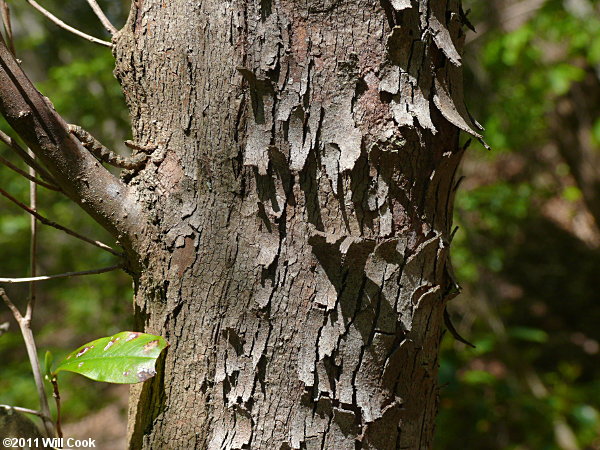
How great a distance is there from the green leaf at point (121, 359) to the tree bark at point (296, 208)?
0.15ft

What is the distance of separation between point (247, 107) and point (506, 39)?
314 cm

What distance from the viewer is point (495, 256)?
4.09m

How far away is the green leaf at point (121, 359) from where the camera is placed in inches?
36.2

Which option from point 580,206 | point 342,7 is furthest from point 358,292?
point 580,206

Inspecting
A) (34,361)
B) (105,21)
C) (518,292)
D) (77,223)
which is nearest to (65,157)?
(105,21)

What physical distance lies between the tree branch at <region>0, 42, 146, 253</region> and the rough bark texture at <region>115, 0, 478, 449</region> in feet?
0.18

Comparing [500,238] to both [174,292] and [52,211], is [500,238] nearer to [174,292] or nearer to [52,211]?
[52,211]

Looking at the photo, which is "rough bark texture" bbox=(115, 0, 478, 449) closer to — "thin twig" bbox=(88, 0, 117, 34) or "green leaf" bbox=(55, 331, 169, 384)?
"green leaf" bbox=(55, 331, 169, 384)

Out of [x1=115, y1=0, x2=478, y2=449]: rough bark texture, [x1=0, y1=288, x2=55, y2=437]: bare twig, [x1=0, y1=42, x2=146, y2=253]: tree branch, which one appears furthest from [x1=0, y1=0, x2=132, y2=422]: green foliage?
[x1=115, y1=0, x2=478, y2=449]: rough bark texture

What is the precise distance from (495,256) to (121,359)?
11.9 ft

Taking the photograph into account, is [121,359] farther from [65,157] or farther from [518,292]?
[518,292]

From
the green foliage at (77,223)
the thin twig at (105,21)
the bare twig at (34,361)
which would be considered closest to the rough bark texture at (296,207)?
the thin twig at (105,21)

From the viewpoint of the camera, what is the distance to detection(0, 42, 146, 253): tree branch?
2.99ft

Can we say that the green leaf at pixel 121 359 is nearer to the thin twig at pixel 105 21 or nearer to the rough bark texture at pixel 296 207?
the rough bark texture at pixel 296 207
